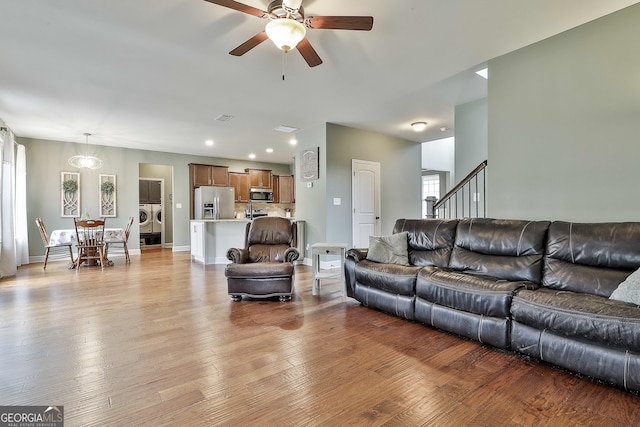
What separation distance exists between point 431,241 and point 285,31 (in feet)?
8.41

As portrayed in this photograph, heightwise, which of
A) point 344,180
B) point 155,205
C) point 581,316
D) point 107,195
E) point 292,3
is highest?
point 292,3

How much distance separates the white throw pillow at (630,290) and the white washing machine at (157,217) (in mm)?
10649

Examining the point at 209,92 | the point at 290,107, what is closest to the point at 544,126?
the point at 290,107

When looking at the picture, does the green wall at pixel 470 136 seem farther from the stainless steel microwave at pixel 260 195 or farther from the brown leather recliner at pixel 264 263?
the stainless steel microwave at pixel 260 195

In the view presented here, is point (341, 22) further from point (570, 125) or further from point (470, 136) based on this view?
point (470, 136)

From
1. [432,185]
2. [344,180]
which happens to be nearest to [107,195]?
[344,180]

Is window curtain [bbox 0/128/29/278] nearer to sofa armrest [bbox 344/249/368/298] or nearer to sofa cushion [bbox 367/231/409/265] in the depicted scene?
sofa armrest [bbox 344/249/368/298]

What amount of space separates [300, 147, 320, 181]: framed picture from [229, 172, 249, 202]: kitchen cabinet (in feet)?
12.5

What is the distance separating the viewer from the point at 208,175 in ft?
29.8

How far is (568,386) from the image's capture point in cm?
189

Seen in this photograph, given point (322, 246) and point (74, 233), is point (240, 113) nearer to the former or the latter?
point (322, 246)

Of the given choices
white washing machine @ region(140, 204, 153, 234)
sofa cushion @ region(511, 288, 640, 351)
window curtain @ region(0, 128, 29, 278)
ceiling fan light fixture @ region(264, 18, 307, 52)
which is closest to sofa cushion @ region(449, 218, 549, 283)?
sofa cushion @ region(511, 288, 640, 351)

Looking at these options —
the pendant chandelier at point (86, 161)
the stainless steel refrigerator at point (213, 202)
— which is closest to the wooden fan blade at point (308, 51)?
the pendant chandelier at point (86, 161)

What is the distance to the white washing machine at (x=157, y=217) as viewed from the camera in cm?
994
